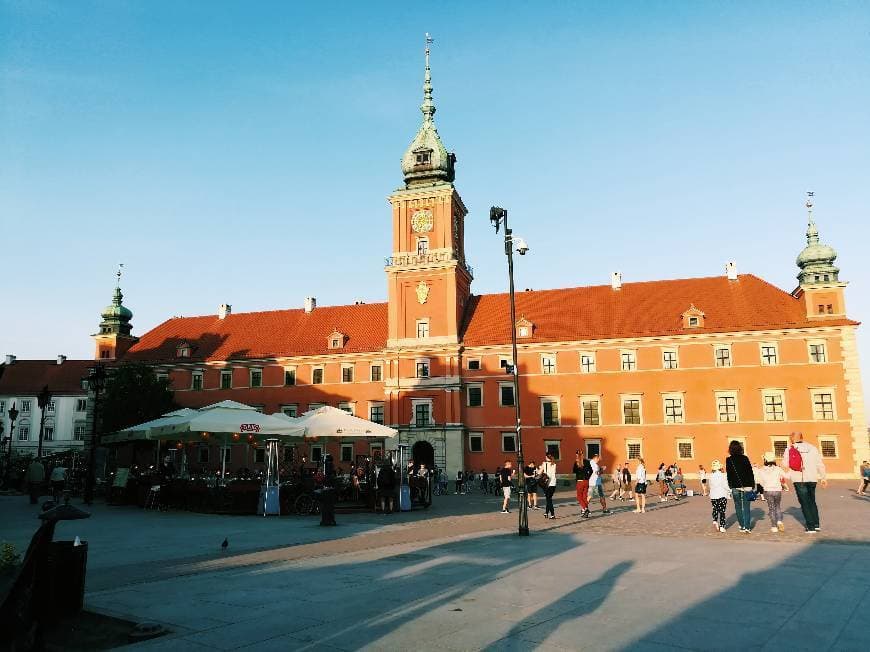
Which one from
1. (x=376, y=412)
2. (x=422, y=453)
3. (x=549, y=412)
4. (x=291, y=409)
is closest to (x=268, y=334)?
(x=291, y=409)

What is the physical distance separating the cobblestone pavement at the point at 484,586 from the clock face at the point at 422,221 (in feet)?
124

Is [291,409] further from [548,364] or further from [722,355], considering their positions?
[722,355]

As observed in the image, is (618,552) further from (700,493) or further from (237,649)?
(700,493)

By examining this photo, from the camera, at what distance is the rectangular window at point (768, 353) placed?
43719mm

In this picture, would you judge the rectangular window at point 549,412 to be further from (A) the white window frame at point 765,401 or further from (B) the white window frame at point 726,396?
(A) the white window frame at point 765,401

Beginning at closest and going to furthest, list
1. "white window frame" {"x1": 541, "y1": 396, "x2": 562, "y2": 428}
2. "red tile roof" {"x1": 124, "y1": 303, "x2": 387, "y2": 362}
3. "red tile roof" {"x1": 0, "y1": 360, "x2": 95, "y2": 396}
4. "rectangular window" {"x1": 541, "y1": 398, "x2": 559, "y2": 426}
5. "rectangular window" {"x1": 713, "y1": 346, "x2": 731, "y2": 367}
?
1. "rectangular window" {"x1": 713, "y1": 346, "x2": 731, "y2": 367}
2. "white window frame" {"x1": 541, "y1": 396, "x2": 562, "y2": 428}
3. "rectangular window" {"x1": 541, "y1": 398, "x2": 559, "y2": 426}
4. "red tile roof" {"x1": 124, "y1": 303, "x2": 387, "y2": 362}
5. "red tile roof" {"x1": 0, "y1": 360, "x2": 95, "y2": 396}

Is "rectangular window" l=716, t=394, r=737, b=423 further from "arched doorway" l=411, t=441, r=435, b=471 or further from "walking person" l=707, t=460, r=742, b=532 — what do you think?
"walking person" l=707, t=460, r=742, b=532

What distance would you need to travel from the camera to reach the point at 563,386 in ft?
155

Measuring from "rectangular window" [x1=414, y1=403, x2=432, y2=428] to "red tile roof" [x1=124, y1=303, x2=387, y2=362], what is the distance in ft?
20.7

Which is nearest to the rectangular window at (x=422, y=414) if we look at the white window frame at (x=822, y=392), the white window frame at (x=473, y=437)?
the white window frame at (x=473, y=437)

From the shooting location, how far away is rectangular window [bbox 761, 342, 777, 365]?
143 feet

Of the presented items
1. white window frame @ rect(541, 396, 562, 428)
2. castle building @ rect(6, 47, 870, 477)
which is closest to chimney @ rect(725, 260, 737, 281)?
castle building @ rect(6, 47, 870, 477)

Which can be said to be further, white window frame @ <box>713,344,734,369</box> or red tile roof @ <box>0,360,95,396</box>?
red tile roof @ <box>0,360,95,396</box>

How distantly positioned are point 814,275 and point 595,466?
31764 mm
